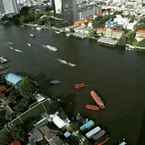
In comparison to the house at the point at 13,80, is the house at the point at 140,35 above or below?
A: above

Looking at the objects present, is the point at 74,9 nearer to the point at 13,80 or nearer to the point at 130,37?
the point at 130,37

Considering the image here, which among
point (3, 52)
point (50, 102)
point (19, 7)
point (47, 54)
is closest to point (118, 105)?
point (50, 102)

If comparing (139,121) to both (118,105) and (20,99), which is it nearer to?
(118,105)

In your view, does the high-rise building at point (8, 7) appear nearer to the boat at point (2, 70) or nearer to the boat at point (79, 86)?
the boat at point (2, 70)

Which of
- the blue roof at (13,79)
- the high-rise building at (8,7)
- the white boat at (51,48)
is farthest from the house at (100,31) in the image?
the high-rise building at (8,7)

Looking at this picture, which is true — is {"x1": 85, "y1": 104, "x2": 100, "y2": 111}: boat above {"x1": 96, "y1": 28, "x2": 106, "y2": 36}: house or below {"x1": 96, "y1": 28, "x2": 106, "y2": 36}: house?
below

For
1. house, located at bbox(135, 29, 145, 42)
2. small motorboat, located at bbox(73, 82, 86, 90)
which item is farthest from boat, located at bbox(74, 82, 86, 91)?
house, located at bbox(135, 29, 145, 42)

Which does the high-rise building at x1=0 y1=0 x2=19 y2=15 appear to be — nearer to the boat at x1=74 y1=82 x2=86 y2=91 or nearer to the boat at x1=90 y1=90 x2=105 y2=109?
the boat at x1=74 y1=82 x2=86 y2=91

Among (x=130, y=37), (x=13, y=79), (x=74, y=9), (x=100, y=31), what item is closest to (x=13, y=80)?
(x=13, y=79)
